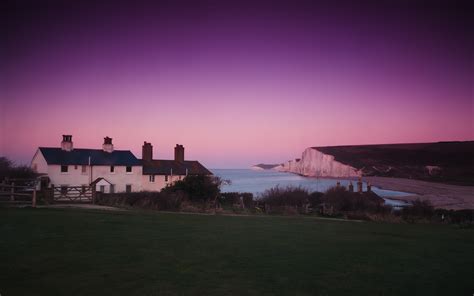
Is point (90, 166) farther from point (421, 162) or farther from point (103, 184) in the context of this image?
point (421, 162)

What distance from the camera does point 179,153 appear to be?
207 feet

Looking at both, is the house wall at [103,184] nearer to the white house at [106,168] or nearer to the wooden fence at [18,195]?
the white house at [106,168]

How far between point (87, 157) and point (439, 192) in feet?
144

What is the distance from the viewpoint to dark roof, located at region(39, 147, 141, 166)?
5012 centimetres

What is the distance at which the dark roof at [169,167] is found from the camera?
189 feet

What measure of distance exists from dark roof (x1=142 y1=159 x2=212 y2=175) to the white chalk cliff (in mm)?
30321

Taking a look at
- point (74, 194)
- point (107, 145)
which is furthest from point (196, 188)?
point (107, 145)

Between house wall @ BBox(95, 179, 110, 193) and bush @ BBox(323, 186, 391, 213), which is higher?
house wall @ BBox(95, 179, 110, 193)

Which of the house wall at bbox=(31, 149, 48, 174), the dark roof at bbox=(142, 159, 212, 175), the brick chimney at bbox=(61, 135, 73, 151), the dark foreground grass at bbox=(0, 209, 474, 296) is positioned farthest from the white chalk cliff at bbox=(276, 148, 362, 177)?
the dark foreground grass at bbox=(0, 209, 474, 296)

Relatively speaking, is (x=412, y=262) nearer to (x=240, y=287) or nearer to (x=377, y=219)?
(x=240, y=287)

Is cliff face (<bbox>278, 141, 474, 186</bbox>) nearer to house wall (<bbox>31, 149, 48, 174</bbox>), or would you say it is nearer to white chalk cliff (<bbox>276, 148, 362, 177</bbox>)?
white chalk cliff (<bbox>276, 148, 362, 177</bbox>)

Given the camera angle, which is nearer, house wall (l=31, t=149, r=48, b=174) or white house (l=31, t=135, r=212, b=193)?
house wall (l=31, t=149, r=48, b=174)

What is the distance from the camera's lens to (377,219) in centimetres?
2406

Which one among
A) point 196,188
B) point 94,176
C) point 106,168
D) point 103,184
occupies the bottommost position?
point 196,188
